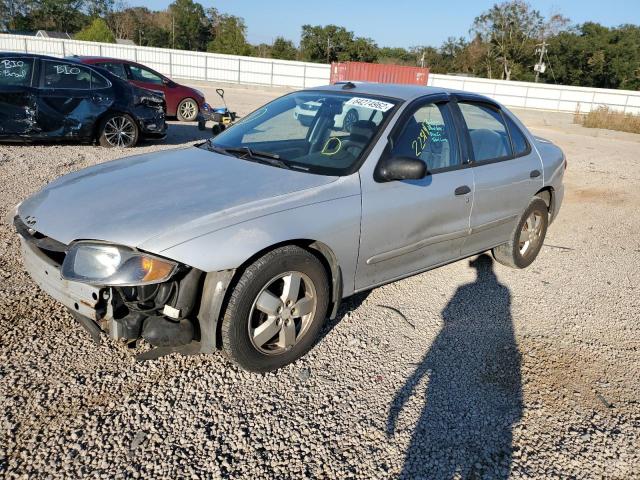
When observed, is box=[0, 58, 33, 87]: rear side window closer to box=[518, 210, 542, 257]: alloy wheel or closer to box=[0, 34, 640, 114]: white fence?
box=[518, 210, 542, 257]: alloy wheel

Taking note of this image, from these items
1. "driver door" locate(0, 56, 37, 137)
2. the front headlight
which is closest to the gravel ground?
the front headlight

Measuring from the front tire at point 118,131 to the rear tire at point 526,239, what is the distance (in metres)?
6.74

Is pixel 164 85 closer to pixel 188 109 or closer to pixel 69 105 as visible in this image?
pixel 188 109

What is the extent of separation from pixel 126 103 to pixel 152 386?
7279 millimetres

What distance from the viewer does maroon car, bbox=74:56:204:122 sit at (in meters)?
12.6

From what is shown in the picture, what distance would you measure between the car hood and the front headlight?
0.06 m

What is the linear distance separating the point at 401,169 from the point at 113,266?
5.97 feet

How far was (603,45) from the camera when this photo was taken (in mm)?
60406

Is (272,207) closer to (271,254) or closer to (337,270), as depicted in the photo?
(271,254)

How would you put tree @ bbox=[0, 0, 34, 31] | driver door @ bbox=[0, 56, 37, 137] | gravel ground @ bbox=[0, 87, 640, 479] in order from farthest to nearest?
tree @ bbox=[0, 0, 34, 31]
driver door @ bbox=[0, 56, 37, 137]
gravel ground @ bbox=[0, 87, 640, 479]

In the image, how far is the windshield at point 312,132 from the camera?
11.7ft

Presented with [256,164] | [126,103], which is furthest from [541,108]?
[256,164]

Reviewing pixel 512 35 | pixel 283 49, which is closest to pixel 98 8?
pixel 283 49

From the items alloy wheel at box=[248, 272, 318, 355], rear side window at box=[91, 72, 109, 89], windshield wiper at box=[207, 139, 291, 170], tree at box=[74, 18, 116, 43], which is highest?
tree at box=[74, 18, 116, 43]
